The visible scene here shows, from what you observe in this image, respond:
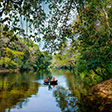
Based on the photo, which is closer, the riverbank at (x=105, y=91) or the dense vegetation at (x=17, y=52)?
the dense vegetation at (x=17, y=52)

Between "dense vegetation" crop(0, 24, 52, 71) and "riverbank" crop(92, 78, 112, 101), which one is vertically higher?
"dense vegetation" crop(0, 24, 52, 71)

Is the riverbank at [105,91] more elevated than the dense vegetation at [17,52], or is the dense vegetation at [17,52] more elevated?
the dense vegetation at [17,52]

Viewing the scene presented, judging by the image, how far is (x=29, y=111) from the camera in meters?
11.6

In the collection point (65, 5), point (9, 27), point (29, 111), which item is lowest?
point (29, 111)

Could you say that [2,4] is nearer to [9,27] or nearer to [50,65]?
[9,27]

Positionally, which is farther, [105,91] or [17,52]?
[17,52]

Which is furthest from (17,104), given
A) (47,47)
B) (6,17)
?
(6,17)

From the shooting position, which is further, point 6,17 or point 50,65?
point 50,65

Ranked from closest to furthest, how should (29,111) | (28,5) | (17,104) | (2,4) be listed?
(2,4)
(28,5)
(29,111)
(17,104)

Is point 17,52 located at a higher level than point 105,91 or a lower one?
higher

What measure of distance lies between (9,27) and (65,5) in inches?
94.9

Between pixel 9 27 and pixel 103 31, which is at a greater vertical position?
pixel 103 31

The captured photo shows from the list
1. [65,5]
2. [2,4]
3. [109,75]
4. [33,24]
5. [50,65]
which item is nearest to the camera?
[2,4]

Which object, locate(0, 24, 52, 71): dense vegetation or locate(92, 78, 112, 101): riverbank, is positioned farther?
locate(92, 78, 112, 101): riverbank
